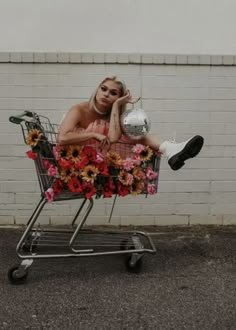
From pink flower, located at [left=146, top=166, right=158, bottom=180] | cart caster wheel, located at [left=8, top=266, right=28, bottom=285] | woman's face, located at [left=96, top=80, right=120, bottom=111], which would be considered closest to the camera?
cart caster wheel, located at [left=8, top=266, right=28, bottom=285]

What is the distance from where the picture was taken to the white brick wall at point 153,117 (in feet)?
18.7

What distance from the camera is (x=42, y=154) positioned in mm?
4312

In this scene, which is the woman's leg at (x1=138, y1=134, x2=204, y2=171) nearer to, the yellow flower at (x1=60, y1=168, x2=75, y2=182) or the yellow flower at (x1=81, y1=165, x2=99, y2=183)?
the yellow flower at (x1=81, y1=165, x2=99, y2=183)

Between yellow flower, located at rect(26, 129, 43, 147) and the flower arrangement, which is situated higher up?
yellow flower, located at rect(26, 129, 43, 147)

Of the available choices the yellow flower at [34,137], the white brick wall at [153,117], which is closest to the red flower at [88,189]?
the yellow flower at [34,137]

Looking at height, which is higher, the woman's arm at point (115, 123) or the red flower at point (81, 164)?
the woman's arm at point (115, 123)

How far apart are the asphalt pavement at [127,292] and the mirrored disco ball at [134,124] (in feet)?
3.80

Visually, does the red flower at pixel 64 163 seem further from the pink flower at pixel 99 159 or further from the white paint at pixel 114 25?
the white paint at pixel 114 25

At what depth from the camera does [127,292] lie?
4.11 m

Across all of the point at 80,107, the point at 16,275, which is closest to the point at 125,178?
the point at 80,107

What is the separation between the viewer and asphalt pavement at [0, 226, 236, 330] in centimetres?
362

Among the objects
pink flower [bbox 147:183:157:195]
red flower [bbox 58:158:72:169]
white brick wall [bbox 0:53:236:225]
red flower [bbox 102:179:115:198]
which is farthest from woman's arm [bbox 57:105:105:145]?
white brick wall [bbox 0:53:236:225]

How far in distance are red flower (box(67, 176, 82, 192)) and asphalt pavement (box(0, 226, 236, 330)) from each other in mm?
735

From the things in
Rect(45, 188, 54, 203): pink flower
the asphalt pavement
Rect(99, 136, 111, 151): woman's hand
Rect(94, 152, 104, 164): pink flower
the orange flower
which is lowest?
the asphalt pavement
